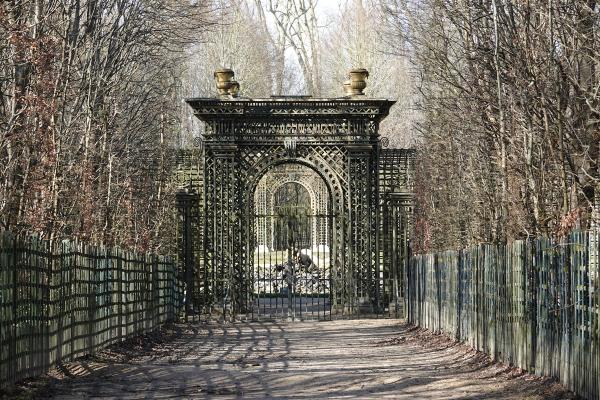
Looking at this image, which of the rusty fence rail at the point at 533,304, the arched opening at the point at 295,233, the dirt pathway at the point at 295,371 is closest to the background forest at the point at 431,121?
the rusty fence rail at the point at 533,304

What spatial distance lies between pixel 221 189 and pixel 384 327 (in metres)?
5.42

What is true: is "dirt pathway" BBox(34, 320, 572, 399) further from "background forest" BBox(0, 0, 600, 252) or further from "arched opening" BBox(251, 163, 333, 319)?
"arched opening" BBox(251, 163, 333, 319)

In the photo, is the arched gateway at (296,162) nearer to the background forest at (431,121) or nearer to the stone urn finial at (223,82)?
the stone urn finial at (223,82)

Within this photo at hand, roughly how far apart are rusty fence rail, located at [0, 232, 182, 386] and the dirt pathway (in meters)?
0.36

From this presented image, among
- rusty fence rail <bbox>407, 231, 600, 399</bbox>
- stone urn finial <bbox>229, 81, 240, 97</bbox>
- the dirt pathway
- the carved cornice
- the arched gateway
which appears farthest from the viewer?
stone urn finial <bbox>229, 81, 240, 97</bbox>

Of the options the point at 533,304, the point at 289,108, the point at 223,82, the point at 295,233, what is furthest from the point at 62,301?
the point at 295,233

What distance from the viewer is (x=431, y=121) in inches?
1214

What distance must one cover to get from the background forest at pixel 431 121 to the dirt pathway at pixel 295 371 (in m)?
2.00

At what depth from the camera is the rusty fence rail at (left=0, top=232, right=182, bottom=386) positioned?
43.7ft

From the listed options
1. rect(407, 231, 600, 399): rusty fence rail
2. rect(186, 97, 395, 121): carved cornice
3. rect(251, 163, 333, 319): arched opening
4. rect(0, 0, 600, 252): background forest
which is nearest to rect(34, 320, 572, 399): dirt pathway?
rect(407, 231, 600, 399): rusty fence rail

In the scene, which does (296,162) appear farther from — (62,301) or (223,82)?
(62,301)

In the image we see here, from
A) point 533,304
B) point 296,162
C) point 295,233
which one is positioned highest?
point 296,162

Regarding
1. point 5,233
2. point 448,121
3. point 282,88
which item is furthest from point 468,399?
point 282,88

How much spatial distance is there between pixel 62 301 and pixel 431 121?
53.1ft
